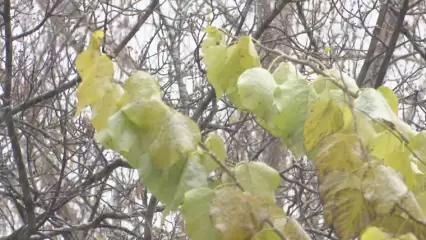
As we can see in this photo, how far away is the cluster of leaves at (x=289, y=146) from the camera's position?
0.84m

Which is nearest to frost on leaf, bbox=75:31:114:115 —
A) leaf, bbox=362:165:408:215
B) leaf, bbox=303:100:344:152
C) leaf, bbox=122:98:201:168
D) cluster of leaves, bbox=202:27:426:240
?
leaf, bbox=122:98:201:168

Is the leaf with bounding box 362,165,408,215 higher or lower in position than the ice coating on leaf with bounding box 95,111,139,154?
lower

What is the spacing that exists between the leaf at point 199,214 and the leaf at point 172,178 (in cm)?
2

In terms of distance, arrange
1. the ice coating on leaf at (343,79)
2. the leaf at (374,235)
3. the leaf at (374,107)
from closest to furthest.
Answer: the leaf at (374,235), the leaf at (374,107), the ice coating on leaf at (343,79)

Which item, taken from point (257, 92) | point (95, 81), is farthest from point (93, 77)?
point (257, 92)

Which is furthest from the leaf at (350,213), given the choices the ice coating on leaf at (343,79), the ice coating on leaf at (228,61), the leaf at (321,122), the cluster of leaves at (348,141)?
the ice coating on leaf at (228,61)

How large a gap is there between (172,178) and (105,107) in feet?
0.51

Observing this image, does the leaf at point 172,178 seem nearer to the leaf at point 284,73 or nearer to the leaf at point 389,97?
the leaf at point 284,73

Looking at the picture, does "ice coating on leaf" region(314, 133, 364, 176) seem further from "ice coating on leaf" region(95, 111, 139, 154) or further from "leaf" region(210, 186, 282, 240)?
"ice coating on leaf" region(95, 111, 139, 154)

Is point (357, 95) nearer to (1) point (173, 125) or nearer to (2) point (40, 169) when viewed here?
(1) point (173, 125)

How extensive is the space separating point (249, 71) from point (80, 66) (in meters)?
0.27

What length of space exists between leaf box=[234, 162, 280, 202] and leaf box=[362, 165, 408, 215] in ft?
0.57

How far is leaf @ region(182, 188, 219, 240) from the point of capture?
2.90 ft

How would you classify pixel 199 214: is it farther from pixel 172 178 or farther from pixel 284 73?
pixel 284 73
